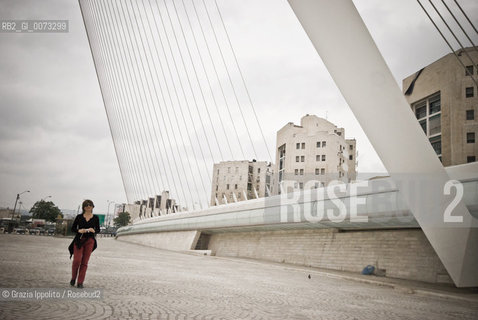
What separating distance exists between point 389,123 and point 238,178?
72172mm

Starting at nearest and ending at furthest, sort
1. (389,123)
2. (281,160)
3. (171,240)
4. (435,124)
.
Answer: (389,123), (435,124), (171,240), (281,160)

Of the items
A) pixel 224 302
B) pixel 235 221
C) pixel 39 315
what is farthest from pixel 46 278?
pixel 235 221

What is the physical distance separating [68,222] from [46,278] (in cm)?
4097

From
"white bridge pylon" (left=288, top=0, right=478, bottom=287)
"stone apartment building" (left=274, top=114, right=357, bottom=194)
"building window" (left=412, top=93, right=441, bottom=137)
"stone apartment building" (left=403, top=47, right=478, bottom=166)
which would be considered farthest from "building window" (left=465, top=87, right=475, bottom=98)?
"white bridge pylon" (left=288, top=0, right=478, bottom=287)

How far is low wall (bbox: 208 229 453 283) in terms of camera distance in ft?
46.1

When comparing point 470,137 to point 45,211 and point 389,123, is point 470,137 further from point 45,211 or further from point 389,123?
point 45,211

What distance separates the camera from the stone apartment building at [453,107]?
1326 inches

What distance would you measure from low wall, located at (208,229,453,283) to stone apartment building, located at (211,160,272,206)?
53967mm

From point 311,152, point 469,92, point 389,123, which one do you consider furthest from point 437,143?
point 389,123

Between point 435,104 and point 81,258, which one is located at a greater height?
point 435,104

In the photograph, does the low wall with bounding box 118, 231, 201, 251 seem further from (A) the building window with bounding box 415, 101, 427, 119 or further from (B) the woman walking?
(A) the building window with bounding box 415, 101, 427, 119

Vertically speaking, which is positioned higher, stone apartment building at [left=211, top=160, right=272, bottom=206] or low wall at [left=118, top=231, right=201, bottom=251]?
stone apartment building at [left=211, top=160, right=272, bottom=206]

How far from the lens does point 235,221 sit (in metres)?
25.8

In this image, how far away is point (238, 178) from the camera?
8069cm
